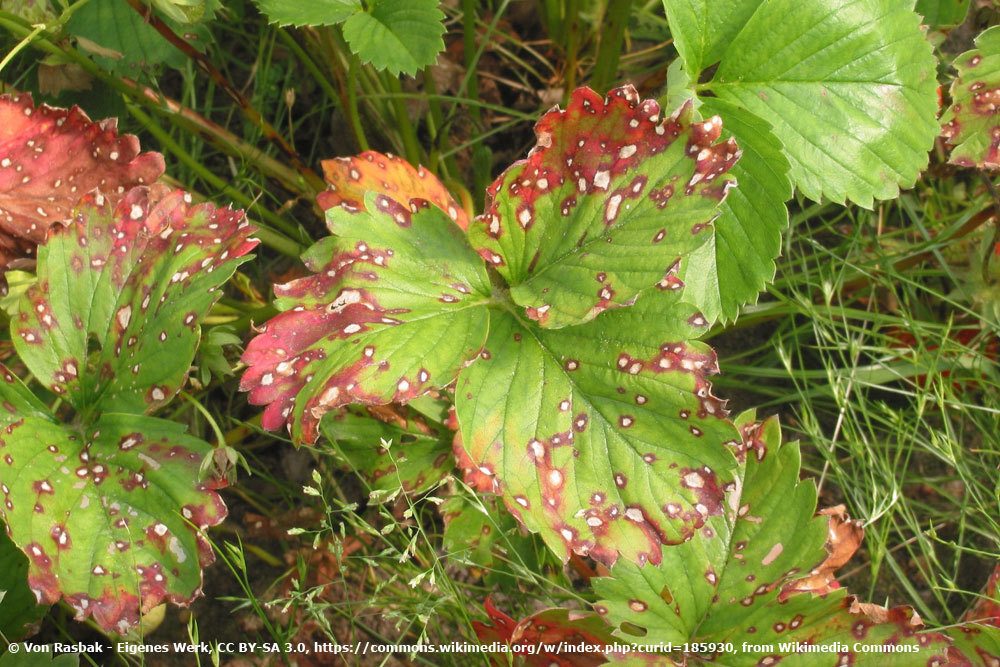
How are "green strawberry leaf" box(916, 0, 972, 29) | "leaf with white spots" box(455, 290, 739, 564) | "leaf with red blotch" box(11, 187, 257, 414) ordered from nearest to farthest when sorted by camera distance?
"leaf with white spots" box(455, 290, 739, 564), "leaf with red blotch" box(11, 187, 257, 414), "green strawberry leaf" box(916, 0, 972, 29)

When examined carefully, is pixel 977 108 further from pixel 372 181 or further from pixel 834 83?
pixel 372 181

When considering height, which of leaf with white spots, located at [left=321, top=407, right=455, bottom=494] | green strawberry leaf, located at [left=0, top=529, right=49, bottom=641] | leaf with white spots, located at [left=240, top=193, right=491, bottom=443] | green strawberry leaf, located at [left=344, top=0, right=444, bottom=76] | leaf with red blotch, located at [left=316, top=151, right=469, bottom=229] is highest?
green strawberry leaf, located at [left=344, top=0, right=444, bottom=76]

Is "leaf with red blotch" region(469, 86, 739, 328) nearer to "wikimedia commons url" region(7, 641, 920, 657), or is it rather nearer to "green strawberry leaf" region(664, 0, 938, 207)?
"green strawberry leaf" region(664, 0, 938, 207)

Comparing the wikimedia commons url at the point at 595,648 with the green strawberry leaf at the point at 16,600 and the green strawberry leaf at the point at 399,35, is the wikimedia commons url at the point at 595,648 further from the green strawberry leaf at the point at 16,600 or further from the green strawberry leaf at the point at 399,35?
the green strawberry leaf at the point at 399,35

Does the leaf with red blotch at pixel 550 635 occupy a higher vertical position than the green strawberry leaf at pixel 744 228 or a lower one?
lower

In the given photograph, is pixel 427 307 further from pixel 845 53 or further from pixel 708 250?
pixel 845 53

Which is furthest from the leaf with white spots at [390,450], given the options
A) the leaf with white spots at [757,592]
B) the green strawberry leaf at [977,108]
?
the green strawberry leaf at [977,108]

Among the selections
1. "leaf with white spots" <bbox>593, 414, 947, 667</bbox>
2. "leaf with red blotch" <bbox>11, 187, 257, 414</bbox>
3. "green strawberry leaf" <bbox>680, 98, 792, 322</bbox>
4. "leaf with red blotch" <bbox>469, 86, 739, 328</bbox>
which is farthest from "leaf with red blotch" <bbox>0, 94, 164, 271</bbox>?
"leaf with white spots" <bbox>593, 414, 947, 667</bbox>

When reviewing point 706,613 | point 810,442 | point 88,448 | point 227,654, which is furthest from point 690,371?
point 227,654
